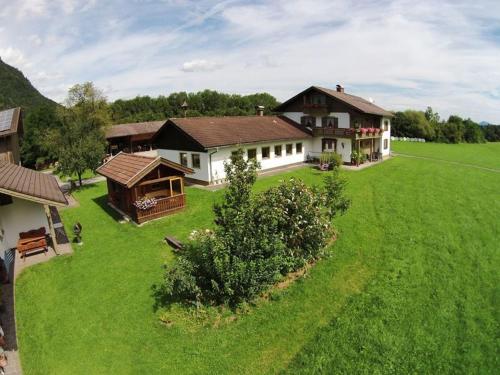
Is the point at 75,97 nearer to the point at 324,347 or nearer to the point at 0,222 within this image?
the point at 0,222

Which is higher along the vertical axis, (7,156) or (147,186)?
(7,156)

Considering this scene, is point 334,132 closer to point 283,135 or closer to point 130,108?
point 283,135

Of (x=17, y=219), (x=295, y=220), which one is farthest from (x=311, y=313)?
(x=17, y=219)

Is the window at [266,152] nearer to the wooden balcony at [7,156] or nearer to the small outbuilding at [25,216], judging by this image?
the small outbuilding at [25,216]

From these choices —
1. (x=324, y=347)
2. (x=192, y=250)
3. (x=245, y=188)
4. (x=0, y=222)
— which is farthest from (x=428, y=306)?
(x=0, y=222)

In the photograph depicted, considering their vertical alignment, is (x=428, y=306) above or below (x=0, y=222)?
below

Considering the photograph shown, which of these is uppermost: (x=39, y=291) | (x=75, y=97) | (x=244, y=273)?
(x=75, y=97)

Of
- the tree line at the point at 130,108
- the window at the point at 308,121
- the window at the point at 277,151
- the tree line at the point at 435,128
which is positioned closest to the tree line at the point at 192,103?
the tree line at the point at 130,108
